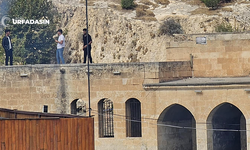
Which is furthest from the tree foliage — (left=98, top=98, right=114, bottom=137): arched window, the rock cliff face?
(left=98, top=98, right=114, bottom=137): arched window

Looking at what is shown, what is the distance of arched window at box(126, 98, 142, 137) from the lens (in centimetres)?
4000

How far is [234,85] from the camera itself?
124 feet

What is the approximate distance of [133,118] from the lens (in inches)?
1592

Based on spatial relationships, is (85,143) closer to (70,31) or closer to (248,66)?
(248,66)

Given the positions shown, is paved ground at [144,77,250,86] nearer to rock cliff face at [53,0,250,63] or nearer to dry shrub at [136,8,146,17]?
rock cliff face at [53,0,250,63]

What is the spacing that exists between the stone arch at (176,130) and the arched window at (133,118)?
121 centimetres

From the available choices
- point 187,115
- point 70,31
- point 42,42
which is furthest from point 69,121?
point 70,31

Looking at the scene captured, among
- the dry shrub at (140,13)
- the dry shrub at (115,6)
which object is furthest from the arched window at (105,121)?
the dry shrub at (115,6)

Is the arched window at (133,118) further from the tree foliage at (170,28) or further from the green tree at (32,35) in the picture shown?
the tree foliage at (170,28)

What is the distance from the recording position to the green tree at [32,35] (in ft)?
199

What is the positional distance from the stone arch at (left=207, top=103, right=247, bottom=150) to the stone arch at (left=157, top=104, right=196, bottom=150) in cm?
113

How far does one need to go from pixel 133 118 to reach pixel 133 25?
2559cm

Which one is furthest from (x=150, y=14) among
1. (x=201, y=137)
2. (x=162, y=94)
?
(x=201, y=137)

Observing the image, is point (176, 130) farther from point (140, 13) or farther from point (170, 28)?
point (140, 13)
